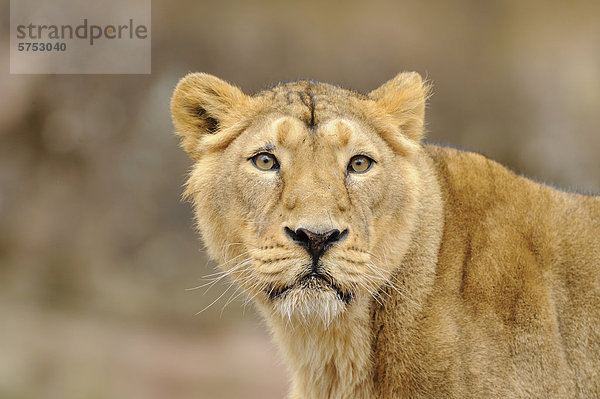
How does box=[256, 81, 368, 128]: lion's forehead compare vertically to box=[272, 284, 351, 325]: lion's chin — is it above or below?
above

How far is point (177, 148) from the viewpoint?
32.6 feet

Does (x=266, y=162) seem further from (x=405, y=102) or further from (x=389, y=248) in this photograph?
(x=405, y=102)

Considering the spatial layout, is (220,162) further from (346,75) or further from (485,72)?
(485,72)

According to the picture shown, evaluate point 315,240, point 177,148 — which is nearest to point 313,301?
point 315,240

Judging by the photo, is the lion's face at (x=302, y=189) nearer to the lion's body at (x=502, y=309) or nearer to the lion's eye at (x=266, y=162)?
the lion's eye at (x=266, y=162)

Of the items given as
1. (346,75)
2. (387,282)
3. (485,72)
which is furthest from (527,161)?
(387,282)

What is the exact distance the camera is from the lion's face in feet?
12.0

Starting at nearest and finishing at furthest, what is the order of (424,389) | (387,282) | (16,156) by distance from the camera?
(424,389) < (387,282) < (16,156)

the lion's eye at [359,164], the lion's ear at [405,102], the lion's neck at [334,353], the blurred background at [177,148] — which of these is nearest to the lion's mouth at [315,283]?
the lion's neck at [334,353]

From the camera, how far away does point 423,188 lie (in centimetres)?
432

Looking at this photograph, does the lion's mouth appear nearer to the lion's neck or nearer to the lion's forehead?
the lion's neck

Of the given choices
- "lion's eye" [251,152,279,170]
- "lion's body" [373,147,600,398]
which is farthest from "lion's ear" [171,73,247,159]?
"lion's body" [373,147,600,398]

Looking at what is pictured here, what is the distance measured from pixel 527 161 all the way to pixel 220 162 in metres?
6.91

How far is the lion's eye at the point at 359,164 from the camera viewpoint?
4082 mm
